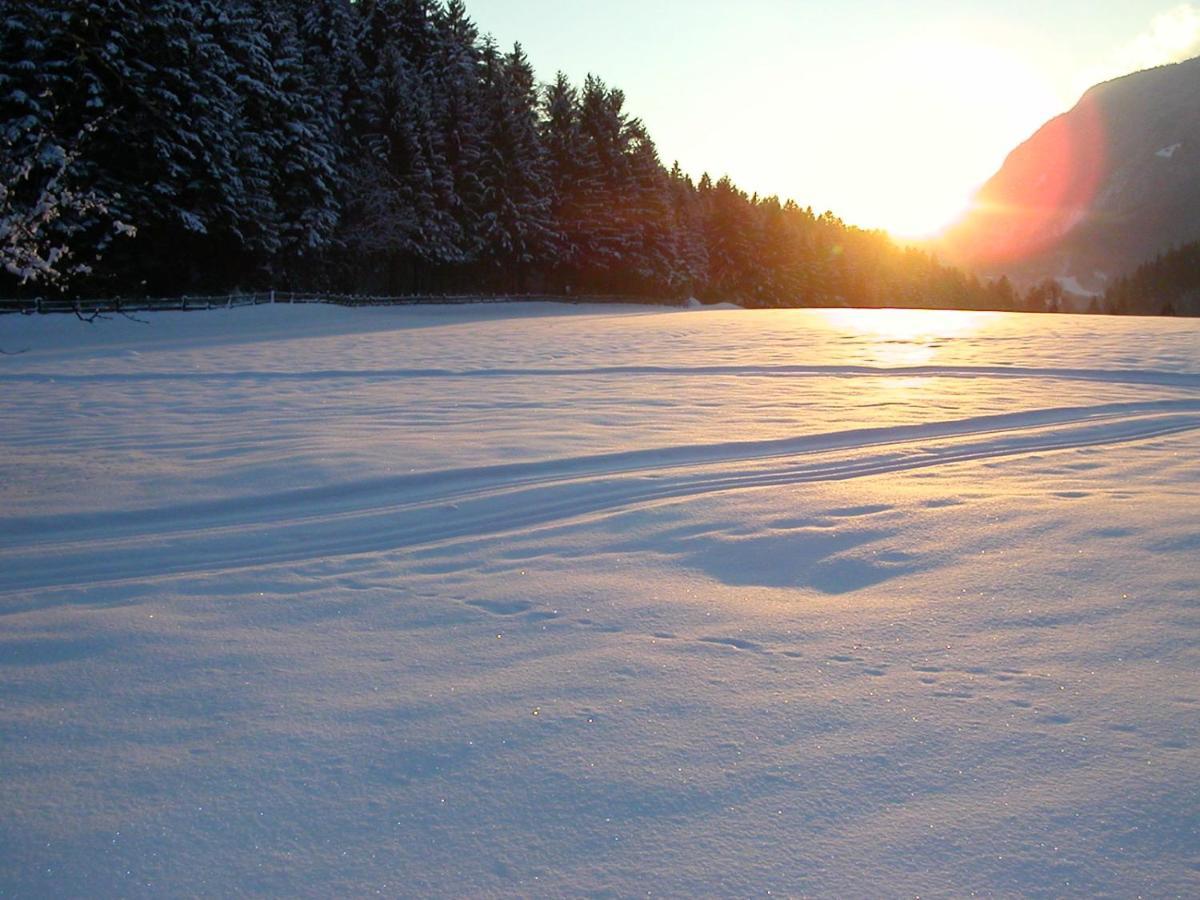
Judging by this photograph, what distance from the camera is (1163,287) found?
103m

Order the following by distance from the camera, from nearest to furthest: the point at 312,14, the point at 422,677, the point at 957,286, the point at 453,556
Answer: the point at 422,677 < the point at 453,556 < the point at 312,14 < the point at 957,286

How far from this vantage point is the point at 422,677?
3461 mm

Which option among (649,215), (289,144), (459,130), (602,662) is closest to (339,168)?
(289,144)

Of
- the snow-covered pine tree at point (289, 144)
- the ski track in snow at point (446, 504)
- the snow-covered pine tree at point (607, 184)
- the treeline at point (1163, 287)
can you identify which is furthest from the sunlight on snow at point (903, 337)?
the treeline at point (1163, 287)

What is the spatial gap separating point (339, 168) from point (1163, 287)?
326 feet

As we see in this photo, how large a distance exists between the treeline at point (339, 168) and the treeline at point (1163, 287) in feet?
183

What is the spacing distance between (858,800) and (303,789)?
5.52 feet

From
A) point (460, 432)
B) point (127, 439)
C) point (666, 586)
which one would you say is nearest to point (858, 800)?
point (666, 586)

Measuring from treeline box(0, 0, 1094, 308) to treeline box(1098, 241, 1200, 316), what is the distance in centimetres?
5584

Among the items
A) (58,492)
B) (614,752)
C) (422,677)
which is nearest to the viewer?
(614,752)

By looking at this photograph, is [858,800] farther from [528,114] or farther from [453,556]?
[528,114]

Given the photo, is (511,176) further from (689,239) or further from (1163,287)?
(1163,287)

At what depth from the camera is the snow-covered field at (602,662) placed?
2.41 m

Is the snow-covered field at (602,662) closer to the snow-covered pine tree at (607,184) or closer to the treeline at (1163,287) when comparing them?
the snow-covered pine tree at (607,184)
